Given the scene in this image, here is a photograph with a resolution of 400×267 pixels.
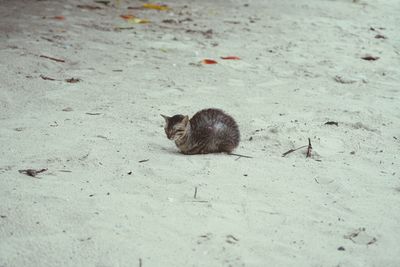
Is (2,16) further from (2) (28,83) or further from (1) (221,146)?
(1) (221,146)

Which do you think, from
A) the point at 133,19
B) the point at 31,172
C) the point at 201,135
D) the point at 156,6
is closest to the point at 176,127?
the point at 201,135

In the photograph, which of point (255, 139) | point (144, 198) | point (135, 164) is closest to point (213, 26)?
point (255, 139)

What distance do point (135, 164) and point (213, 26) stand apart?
6.07m

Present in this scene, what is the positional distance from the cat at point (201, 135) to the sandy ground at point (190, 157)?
6.0 inches

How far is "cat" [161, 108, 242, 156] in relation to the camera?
4.69 m

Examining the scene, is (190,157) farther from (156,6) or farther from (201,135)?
(156,6)

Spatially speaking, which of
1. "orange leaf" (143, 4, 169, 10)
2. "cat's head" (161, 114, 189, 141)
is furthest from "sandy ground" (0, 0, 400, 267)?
"orange leaf" (143, 4, 169, 10)

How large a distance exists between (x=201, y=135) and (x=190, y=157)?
0.74 ft

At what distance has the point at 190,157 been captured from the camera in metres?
4.67

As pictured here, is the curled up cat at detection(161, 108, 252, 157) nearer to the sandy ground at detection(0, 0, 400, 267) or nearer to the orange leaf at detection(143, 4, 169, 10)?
the sandy ground at detection(0, 0, 400, 267)

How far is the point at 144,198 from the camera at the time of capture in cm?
374

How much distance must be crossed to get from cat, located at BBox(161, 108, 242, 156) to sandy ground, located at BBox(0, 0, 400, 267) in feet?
0.50

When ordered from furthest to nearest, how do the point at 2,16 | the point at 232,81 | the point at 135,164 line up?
the point at 2,16, the point at 232,81, the point at 135,164

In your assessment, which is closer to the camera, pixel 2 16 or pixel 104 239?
pixel 104 239
